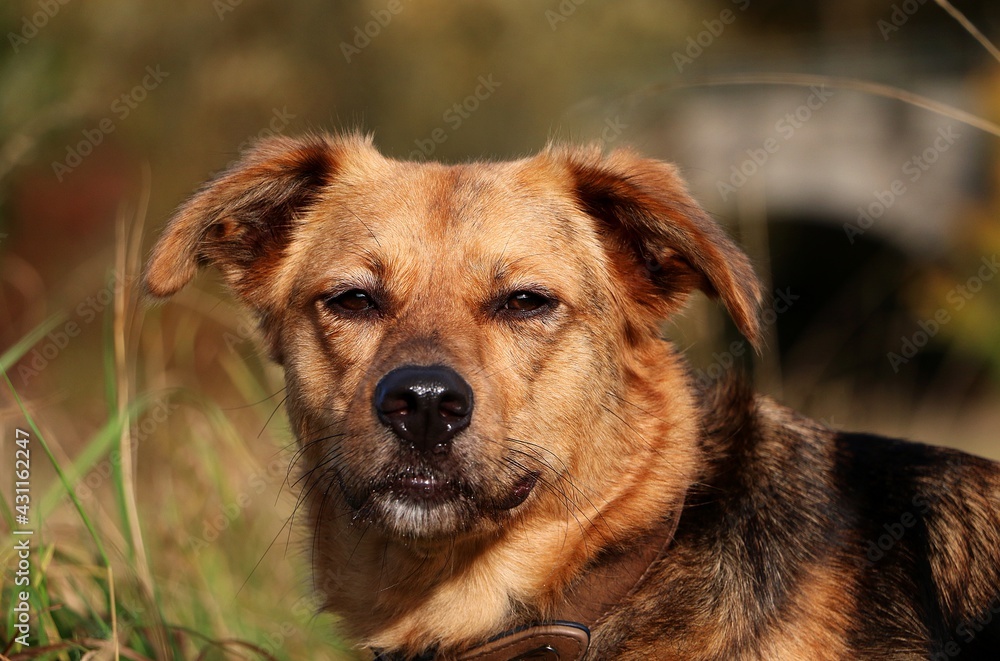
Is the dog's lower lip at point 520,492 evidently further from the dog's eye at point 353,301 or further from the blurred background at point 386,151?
the blurred background at point 386,151

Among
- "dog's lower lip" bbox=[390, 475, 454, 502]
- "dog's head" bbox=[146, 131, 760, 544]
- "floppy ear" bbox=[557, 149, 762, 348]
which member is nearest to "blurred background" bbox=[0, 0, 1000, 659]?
"floppy ear" bbox=[557, 149, 762, 348]

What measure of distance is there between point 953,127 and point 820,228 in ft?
16.6

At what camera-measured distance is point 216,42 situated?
46.3ft

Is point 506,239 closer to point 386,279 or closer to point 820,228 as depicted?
point 386,279

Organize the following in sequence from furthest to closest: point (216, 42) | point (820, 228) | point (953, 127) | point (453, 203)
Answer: point (820, 228)
point (953, 127)
point (216, 42)
point (453, 203)

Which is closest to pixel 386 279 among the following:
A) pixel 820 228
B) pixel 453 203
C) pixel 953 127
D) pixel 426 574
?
pixel 453 203

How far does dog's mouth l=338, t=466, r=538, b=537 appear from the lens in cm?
294

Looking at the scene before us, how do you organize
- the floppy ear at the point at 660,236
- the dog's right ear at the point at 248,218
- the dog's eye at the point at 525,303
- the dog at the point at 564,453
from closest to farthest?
the dog at the point at 564,453 < the floppy ear at the point at 660,236 < the dog's eye at the point at 525,303 < the dog's right ear at the point at 248,218

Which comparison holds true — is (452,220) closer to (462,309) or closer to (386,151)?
(462,309)

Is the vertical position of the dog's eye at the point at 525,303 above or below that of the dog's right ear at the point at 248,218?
below

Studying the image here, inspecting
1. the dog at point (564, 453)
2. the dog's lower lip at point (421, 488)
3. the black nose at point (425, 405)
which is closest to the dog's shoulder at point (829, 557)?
the dog at point (564, 453)

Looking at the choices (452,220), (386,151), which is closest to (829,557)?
(452,220)

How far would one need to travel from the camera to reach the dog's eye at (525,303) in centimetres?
336

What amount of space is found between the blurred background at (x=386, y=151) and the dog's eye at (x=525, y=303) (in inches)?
25.3
